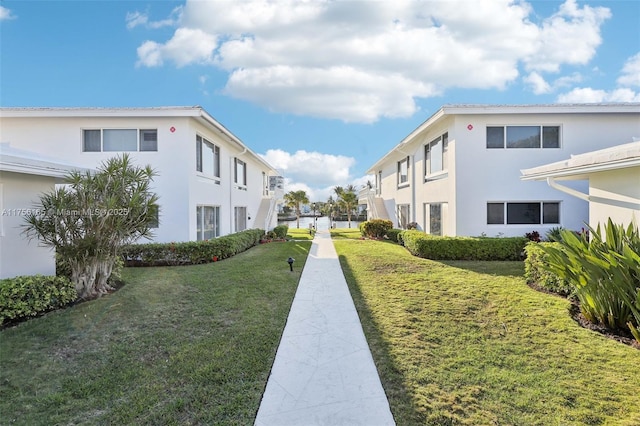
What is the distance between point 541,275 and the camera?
27.5ft

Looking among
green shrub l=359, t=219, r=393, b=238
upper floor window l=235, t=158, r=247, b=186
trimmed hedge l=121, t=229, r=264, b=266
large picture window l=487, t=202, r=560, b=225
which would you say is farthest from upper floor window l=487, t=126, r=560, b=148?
A: upper floor window l=235, t=158, r=247, b=186

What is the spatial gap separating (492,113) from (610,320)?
9367mm

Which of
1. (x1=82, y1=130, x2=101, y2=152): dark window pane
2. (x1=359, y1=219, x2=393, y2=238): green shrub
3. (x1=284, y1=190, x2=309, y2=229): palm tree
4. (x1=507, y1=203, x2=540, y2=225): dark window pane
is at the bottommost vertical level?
(x1=359, y1=219, x2=393, y2=238): green shrub

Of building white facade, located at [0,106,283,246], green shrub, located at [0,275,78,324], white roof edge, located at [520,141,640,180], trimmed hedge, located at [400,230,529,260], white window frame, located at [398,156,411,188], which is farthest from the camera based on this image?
white window frame, located at [398,156,411,188]

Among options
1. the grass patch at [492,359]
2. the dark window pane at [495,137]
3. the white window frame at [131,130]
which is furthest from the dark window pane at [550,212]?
the white window frame at [131,130]

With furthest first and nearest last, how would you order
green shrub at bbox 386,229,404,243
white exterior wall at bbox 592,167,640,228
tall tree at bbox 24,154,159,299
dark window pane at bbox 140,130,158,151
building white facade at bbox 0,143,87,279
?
green shrub at bbox 386,229,404,243 → dark window pane at bbox 140,130,158,151 → tall tree at bbox 24,154,159,299 → building white facade at bbox 0,143,87,279 → white exterior wall at bbox 592,167,640,228

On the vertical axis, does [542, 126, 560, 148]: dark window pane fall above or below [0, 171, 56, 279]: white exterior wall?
above

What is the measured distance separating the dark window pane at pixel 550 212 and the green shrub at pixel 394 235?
699 cm

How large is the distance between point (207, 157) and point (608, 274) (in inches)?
565

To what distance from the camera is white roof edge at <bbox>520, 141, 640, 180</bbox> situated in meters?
5.80

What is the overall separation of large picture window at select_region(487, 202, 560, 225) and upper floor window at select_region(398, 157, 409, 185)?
805cm

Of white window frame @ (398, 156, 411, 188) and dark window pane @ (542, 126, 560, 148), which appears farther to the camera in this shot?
white window frame @ (398, 156, 411, 188)

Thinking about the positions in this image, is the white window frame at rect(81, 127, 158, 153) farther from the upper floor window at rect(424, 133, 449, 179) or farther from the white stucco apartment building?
the upper floor window at rect(424, 133, 449, 179)

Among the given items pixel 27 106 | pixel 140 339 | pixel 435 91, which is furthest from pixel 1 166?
pixel 435 91
